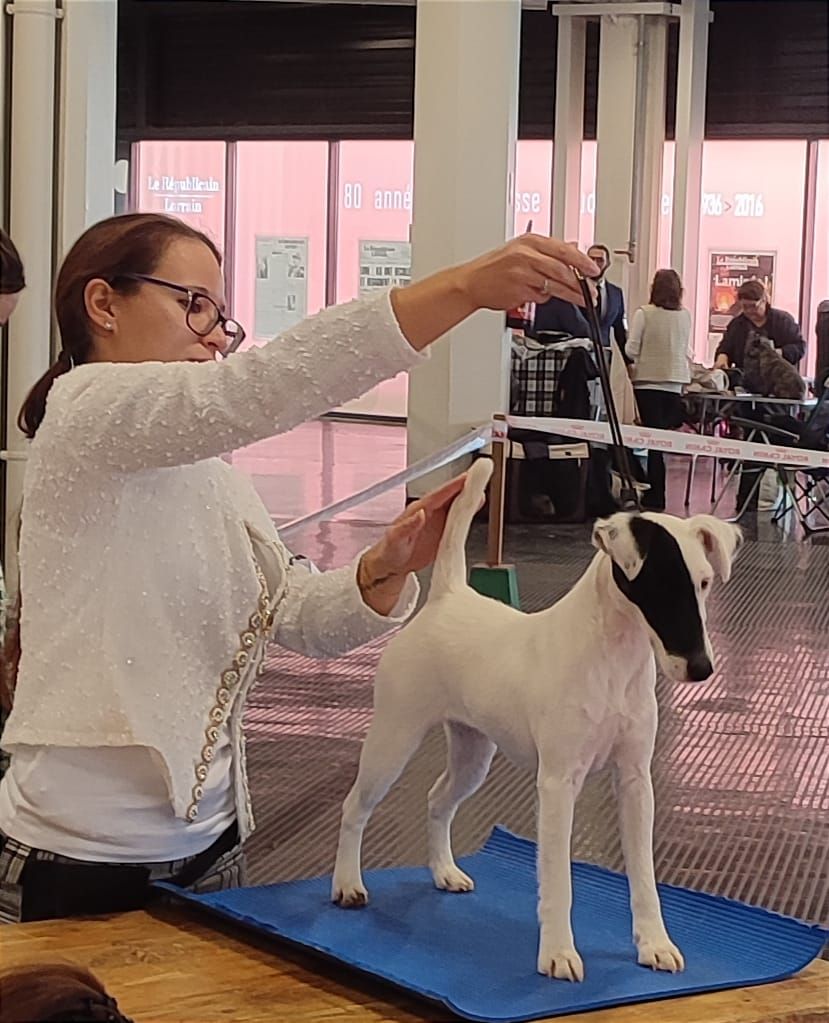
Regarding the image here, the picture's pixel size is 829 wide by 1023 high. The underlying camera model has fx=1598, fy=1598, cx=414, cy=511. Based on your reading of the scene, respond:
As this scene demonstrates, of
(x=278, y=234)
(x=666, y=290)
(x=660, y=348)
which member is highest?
(x=278, y=234)

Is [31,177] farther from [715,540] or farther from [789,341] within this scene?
[789,341]

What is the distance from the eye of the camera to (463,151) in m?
9.05

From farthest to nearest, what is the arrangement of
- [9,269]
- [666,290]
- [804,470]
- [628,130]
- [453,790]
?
[628,130], [666,290], [804,470], [453,790], [9,269]

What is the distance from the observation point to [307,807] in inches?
161

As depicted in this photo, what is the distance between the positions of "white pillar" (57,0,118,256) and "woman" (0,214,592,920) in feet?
15.0

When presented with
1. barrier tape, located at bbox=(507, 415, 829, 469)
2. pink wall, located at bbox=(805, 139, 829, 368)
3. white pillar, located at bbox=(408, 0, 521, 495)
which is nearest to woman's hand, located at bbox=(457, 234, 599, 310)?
barrier tape, located at bbox=(507, 415, 829, 469)

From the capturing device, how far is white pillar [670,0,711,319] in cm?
1325

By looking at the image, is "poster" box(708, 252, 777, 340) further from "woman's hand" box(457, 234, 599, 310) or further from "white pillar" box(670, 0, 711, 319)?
"woman's hand" box(457, 234, 599, 310)

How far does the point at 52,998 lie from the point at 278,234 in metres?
16.7

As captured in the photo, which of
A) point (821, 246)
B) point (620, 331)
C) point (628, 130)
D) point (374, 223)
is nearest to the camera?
point (620, 331)

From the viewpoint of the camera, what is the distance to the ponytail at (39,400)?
180cm

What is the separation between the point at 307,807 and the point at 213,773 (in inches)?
90.4

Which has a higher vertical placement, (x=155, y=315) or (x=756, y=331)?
(x=756, y=331)

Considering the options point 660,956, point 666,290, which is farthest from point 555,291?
point 666,290
